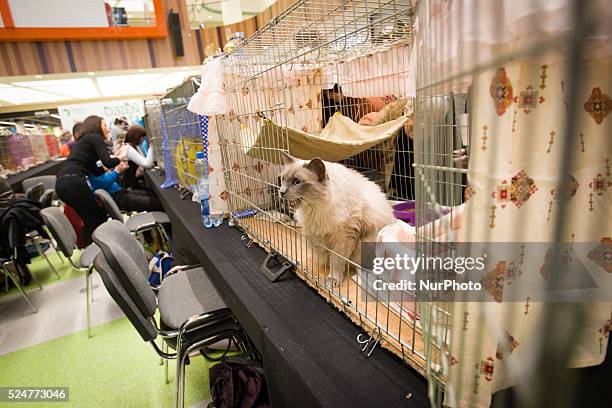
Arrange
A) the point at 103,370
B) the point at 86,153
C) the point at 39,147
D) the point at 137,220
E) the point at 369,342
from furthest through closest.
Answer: the point at 39,147 → the point at 86,153 → the point at 137,220 → the point at 103,370 → the point at 369,342

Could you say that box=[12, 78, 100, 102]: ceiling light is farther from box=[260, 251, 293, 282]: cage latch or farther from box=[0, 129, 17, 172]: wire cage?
box=[260, 251, 293, 282]: cage latch

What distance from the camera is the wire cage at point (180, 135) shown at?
2.44 meters

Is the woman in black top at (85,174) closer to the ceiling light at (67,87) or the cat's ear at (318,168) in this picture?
the cat's ear at (318,168)

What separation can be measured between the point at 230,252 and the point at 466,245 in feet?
4.25

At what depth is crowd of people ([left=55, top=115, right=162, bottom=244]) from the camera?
323 cm

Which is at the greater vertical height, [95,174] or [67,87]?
[67,87]

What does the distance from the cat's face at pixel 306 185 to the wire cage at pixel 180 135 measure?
1040 mm

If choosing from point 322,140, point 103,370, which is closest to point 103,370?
point 103,370

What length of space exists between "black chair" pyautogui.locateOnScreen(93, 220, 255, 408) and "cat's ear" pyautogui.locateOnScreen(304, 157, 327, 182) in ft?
2.51

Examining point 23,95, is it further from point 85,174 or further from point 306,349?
point 306,349

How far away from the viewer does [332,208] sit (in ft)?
4.05

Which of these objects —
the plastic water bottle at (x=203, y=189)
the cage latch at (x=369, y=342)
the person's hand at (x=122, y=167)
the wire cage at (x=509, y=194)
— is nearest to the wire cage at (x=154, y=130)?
the person's hand at (x=122, y=167)

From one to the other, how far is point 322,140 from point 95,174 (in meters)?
3.15

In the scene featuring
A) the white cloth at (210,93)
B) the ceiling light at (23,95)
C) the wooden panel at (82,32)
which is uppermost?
the wooden panel at (82,32)
